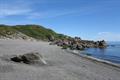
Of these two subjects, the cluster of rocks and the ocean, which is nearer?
the ocean

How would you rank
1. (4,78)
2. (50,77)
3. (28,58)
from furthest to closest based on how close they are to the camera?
(28,58), (50,77), (4,78)

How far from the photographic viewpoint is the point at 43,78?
1831cm

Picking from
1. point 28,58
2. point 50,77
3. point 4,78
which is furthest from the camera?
point 28,58

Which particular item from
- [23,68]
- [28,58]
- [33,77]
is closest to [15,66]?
[23,68]

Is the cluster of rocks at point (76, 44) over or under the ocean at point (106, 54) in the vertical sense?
over

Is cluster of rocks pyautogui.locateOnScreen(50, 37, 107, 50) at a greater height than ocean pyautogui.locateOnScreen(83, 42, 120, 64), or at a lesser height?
greater

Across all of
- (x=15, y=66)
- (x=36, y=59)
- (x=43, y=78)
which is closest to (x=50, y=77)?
(x=43, y=78)

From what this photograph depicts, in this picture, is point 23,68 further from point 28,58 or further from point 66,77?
point 66,77

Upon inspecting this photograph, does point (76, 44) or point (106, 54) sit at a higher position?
point (76, 44)

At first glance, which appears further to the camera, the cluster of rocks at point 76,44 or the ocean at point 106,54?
the cluster of rocks at point 76,44

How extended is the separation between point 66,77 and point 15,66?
5866 mm

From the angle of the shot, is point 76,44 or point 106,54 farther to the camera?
point 76,44

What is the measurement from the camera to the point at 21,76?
18688 millimetres

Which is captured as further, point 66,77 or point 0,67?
point 0,67
